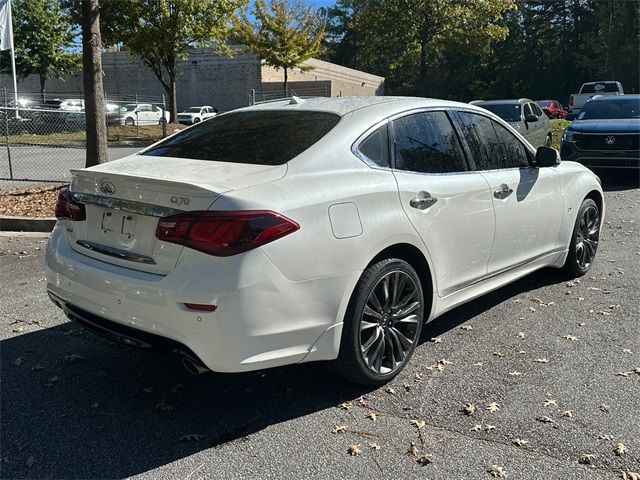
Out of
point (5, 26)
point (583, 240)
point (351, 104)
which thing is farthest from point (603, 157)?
point (5, 26)

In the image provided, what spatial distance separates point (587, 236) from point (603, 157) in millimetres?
6861

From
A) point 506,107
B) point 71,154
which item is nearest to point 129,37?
point 71,154

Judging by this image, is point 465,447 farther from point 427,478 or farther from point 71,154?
point 71,154

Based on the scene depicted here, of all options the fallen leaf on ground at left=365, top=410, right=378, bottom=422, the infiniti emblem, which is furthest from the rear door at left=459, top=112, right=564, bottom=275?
the infiniti emblem

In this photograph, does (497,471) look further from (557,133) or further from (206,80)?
(206,80)

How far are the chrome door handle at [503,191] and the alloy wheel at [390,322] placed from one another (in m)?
1.14

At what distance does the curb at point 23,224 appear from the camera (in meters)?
7.80

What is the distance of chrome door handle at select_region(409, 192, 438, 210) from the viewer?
12.1ft

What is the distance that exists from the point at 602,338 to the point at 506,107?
37.9 feet

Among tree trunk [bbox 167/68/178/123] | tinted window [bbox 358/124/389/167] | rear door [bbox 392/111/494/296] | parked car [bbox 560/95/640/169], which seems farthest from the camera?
tree trunk [bbox 167/68/178/123]

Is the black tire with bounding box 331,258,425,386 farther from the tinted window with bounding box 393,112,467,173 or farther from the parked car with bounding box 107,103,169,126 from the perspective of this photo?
the parked car with bounding box 107,103,169,126

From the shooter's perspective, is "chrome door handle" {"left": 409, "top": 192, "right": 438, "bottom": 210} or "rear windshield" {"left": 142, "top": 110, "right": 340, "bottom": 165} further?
"chrome door handle" {"left": 409, "top": 192, "right": 438, "bottom": 210}

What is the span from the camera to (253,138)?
376 centimetres

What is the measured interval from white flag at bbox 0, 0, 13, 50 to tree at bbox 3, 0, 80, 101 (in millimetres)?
7230
